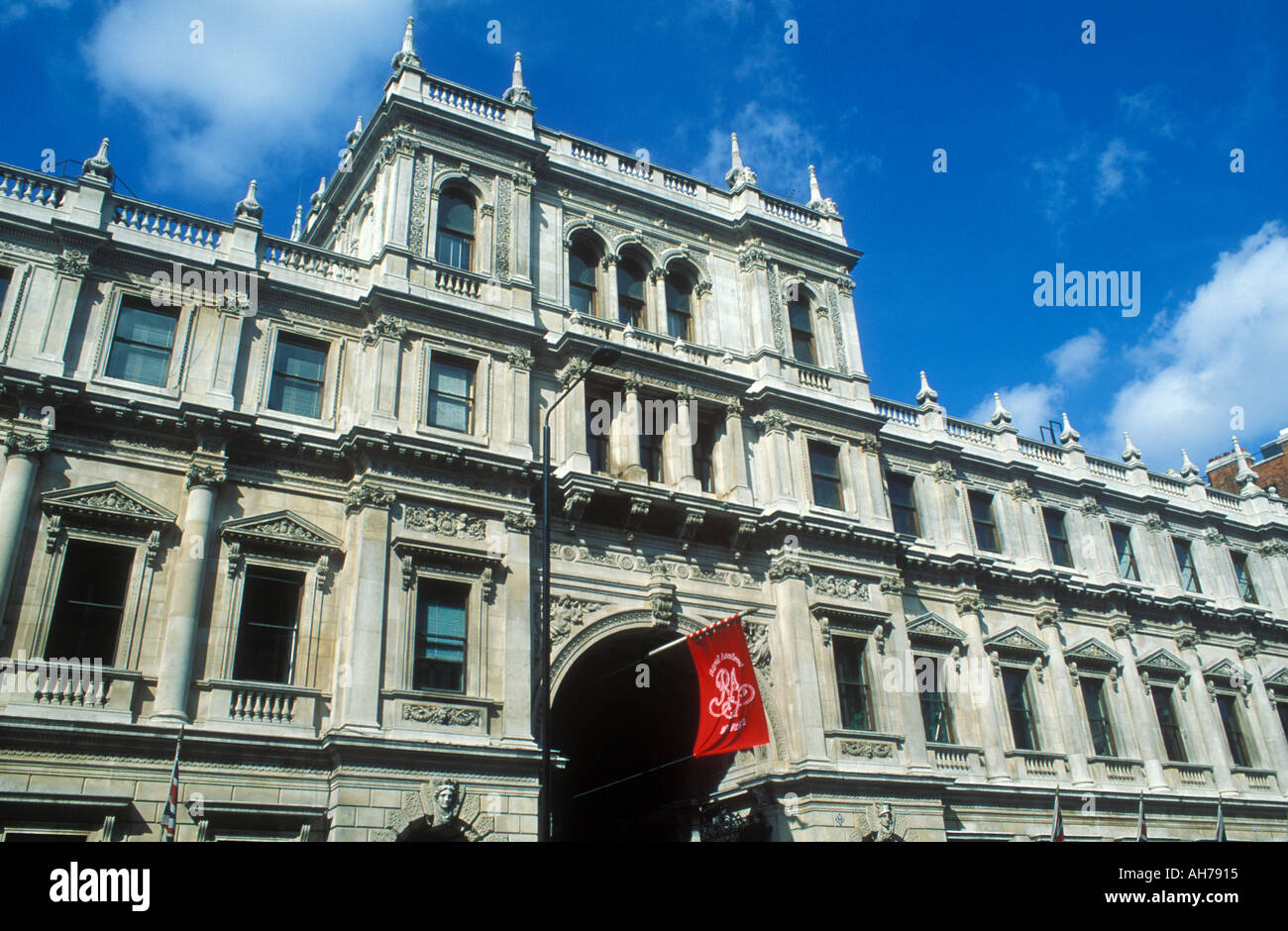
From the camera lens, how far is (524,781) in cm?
1992

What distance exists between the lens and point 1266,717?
34.2 metres

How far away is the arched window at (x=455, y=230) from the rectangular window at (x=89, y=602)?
10453 millimetres

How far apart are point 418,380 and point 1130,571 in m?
26.1

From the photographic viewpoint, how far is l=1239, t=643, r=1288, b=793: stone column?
1315 inches

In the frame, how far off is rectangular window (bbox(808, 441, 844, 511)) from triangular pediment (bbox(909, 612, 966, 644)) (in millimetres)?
4093

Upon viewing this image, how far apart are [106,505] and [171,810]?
6199 millimetres

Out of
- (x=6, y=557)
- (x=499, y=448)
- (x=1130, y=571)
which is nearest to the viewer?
(x=6, y=557)

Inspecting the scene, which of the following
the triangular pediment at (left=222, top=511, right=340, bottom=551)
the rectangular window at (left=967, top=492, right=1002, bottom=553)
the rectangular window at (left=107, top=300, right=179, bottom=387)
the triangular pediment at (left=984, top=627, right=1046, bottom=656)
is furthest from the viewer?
the rectangular window at (left=967, top=492, right=1002, bottom=553)

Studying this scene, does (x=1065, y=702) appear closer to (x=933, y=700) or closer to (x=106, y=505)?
(x=933, y=700)

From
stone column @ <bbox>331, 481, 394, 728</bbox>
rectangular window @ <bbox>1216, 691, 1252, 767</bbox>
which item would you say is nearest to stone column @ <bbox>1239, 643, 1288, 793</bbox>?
rectangular window @ <bbox>1216, 691, 1252, 767</bbox>

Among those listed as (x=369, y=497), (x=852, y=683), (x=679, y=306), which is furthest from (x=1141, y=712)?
(x=369, y=497)

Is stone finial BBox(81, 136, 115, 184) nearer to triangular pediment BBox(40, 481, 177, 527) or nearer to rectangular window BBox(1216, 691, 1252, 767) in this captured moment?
triangular pediment BBox(40, 481, 177, 527)
